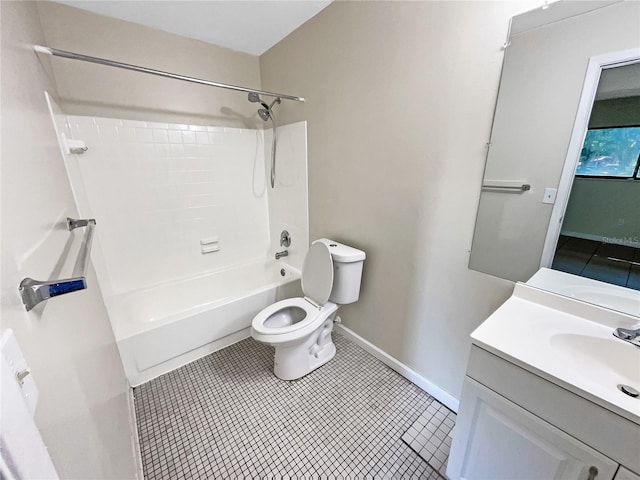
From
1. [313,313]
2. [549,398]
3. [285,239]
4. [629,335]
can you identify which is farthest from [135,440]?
[629,335]

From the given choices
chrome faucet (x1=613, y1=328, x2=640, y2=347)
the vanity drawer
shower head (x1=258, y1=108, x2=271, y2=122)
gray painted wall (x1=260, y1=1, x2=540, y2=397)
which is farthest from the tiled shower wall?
chrome faucet (x1=613, y1=328, x2=640, y2=347)

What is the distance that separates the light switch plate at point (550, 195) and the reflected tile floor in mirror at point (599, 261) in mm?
156

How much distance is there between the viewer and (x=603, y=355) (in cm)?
91

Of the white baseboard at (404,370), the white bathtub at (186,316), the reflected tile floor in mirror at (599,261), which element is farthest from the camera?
the white bathtub at (186,316)

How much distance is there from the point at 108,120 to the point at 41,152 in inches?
54.4

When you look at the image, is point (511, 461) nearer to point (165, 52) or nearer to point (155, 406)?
point (155, 406)

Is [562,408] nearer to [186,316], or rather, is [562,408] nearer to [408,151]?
[408,151]

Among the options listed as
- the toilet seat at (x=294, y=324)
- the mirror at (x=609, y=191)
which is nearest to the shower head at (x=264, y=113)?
the toilet seat at (x=294, y=324)

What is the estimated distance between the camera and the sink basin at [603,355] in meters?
0.84

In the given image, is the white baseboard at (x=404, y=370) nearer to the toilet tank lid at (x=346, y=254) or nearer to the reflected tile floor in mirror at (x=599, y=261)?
the toilet tank lid at (x=346, y=254)

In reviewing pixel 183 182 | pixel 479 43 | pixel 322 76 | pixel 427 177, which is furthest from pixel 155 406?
pixel 479 43

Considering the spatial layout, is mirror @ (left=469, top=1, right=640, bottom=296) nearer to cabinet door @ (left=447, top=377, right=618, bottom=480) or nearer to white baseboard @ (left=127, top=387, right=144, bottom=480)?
cabinet door @ (left=447, top=377, right=618, bottom=480)

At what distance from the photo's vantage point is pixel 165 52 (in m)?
2.00

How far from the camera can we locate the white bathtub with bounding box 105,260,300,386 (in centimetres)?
169
